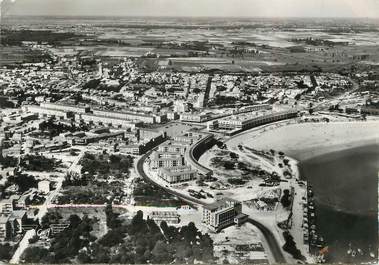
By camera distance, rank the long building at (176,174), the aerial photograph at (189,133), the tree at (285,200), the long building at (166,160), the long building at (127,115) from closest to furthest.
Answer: the aerial photograph at (189,133) → the tree at (285,200) → the long building at (176,174) → the long building at (166,160) → the long building at (127,115)

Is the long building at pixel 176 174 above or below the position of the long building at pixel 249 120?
below

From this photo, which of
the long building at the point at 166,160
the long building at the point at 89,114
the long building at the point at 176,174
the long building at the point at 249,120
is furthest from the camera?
the long building at the point at 249,120

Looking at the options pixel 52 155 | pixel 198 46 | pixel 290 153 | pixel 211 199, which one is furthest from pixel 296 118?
pixel 52 155

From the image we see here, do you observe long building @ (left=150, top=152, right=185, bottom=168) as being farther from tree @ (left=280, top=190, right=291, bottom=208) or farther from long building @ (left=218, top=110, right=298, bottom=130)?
long building @ (left=218, top=110, right=298, bottom=130)

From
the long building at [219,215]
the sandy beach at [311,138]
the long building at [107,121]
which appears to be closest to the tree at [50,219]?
the long building at [219,215]

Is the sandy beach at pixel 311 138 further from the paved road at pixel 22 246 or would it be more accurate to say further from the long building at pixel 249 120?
the paved road at pixel 22 246

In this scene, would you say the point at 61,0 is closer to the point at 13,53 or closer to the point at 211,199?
the point at 13,53

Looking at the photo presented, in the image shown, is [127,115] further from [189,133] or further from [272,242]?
[272,242]

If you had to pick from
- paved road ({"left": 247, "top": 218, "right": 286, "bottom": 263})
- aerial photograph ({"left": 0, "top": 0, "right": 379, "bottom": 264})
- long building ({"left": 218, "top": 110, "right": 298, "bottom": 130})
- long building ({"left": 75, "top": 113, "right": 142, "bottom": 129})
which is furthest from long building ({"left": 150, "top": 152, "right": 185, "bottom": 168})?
long building ({"left": 218, "top": 110, "right": 298, "bottom": 130})
